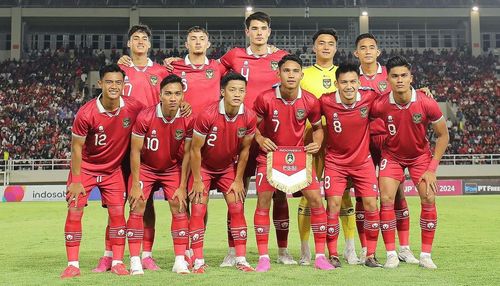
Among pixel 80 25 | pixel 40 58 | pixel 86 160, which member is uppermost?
pixel 80 25

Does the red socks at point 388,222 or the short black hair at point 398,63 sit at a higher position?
the short black hair at point 398,63

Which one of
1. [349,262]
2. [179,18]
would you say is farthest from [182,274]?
[179,18]

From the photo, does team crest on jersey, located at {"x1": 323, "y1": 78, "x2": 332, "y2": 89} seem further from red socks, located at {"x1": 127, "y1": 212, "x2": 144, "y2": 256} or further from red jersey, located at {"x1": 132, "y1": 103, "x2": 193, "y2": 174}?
red socks, located at {"x1": 127, "y1": 212, "x2": 144, "y2": 256}

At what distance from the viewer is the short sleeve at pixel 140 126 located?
236 inches

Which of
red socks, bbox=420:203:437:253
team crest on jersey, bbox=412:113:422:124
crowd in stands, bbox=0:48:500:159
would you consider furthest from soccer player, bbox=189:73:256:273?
crowd in stands, bbox=0:48:500:159

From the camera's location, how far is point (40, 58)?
124 ft

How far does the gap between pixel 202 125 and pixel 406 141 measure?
250 cm

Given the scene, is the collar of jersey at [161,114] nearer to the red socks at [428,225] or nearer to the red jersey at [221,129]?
the red jersey at [221,129]

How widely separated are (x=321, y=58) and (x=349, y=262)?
2691 mm

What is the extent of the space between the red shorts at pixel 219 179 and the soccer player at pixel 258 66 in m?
0.55

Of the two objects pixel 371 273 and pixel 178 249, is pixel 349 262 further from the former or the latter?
pixel 178 249

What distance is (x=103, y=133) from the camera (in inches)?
239

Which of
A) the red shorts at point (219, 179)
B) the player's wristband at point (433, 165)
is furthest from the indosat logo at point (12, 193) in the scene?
the player's wristband at point (433, 165)

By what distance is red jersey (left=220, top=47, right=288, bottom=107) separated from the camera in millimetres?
7027
